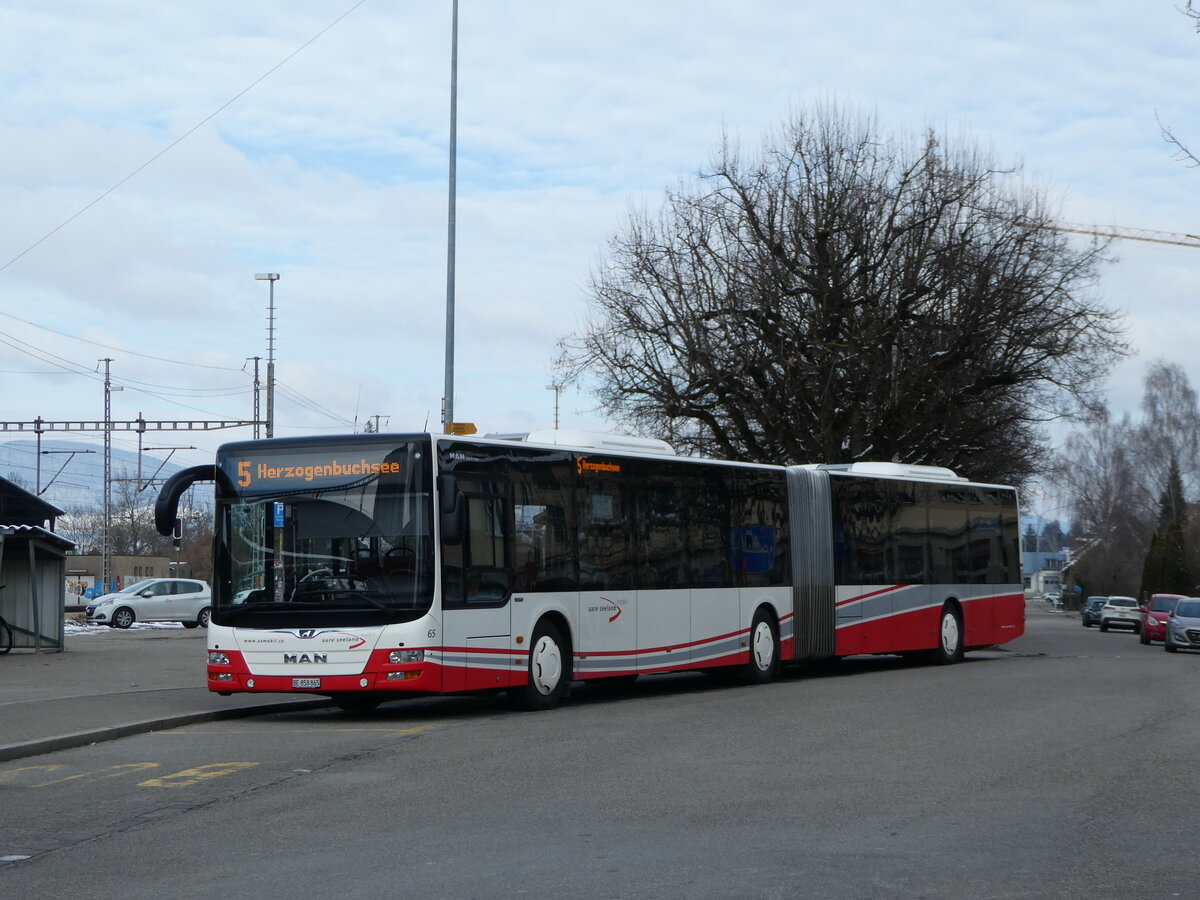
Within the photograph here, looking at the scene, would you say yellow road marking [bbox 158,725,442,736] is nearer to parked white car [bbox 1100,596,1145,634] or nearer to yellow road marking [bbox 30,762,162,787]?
yellow road marking [bbox 30,762,162,787]

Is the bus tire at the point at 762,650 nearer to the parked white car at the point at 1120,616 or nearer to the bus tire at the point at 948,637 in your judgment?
the bus tire at the point at 948,637

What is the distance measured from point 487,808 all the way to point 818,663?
67.5 ft

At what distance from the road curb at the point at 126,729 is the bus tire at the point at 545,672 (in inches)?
108

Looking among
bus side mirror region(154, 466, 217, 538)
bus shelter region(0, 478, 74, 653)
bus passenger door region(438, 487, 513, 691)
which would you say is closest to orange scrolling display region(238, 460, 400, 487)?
bus side mirror region(154, 466, 217, 538)

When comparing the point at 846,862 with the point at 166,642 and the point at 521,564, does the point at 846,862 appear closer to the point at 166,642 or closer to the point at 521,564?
the point at 521,564

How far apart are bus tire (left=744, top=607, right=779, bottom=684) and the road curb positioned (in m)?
6.63

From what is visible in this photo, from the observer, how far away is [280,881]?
7316mm

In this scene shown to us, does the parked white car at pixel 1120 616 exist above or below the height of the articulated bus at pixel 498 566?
below

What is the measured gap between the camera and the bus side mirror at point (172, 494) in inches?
595

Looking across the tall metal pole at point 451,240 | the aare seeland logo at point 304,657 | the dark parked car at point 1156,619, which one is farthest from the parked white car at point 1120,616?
the aare seeland logo at point 304,657

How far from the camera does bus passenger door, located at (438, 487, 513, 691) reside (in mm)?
15922

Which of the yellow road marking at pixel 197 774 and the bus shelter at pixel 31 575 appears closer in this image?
the yellow road marking at pixel 197 774

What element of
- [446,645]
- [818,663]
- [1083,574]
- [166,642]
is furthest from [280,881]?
[1083,574]

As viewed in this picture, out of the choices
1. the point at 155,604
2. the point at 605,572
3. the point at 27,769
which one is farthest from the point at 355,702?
the point at 155,604
